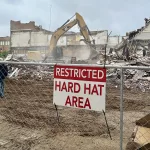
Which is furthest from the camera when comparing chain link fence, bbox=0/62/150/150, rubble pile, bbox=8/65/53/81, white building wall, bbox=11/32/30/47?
white building wall, bbox=11/32/30/47

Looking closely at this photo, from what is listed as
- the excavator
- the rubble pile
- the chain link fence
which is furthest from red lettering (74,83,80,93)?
the excavator

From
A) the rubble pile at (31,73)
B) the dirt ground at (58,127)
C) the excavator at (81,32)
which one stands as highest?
the excavator at (81,32)

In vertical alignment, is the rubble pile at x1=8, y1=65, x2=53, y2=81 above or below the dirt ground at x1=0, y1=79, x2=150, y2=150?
above

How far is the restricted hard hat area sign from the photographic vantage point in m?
3.47

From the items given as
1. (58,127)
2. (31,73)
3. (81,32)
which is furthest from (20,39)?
(58,127)

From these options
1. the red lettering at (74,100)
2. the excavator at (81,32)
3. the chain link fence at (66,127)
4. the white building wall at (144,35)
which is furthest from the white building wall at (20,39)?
the red lettering at (74,100)

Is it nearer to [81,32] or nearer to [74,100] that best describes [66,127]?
[74,100]

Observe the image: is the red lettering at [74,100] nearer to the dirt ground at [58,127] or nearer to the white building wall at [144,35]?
the dirt ground at [58,127]

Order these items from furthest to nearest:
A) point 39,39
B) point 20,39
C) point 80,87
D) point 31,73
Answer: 1. point 20,39
2. point 39,39
3. point 31,73
4. point 80,87

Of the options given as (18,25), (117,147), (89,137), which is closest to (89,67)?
(117,147)

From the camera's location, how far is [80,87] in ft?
11.8

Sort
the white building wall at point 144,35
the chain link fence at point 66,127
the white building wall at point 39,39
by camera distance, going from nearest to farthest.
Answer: the chain link fence at point 66,127 < the white building wall at point 144,35 < the white building wall at point 39,39

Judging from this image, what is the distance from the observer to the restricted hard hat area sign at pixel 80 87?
347 centimetres

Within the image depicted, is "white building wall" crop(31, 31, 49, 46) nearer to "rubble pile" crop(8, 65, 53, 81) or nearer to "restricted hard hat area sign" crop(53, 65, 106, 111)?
"rubble pile" crop(8, 65, 53, 81)
